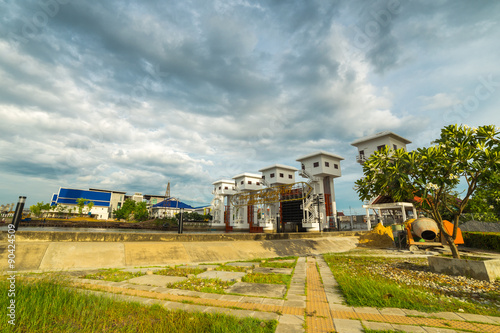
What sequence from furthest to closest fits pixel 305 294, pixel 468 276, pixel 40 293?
pixel 468 276 → pixel 305 294 → pixel 40 293

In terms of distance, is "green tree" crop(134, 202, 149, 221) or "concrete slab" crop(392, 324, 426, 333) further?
"green tree" crop(134, 202, 149, 221)

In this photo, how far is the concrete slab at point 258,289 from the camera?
5566 millimetres

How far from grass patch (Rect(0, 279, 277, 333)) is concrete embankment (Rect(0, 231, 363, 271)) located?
4479 millimetres

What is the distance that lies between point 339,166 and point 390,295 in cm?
4702

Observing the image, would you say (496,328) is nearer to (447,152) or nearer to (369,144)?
(447,152)

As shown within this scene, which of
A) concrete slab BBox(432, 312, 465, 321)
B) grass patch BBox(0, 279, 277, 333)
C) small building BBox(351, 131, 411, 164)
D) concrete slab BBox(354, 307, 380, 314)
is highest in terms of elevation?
small building BBox(351, 131, 411, 164)

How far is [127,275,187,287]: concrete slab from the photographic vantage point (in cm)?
635

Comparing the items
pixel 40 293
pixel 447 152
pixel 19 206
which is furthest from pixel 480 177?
pixel 19 206

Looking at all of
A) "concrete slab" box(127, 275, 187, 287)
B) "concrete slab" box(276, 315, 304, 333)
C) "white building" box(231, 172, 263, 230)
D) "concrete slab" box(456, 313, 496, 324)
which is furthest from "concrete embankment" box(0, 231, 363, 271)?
"white building" box(231, 172, 263, 230)

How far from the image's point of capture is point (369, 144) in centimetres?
4306

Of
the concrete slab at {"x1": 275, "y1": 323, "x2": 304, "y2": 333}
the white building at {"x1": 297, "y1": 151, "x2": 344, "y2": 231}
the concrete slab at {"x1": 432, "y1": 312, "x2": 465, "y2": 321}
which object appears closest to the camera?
the concrete slab at {"x1": 275, "y1": 323, "x2": 304, "y2": 333}

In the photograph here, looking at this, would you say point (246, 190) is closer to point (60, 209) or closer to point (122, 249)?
point (122, 249)

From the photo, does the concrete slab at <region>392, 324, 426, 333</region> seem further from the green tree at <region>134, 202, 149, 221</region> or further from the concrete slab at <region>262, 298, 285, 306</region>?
the green tree at <region>134, 202, 149, 221</region>

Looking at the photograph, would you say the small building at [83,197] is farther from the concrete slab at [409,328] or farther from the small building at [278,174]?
the concrete slab at [409,328]
